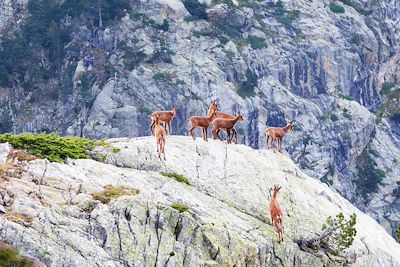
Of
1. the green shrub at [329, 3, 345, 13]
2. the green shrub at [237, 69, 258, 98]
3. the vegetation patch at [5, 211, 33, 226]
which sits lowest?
the green shrub at [237, 69, 258, 98]

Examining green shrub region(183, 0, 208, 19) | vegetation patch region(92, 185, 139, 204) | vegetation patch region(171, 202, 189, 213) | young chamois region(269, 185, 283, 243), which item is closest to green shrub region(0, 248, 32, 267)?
vegetation patch region(92, 185, 139, 204)

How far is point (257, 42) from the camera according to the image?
181 metres

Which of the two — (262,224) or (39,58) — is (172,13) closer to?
(39,58)

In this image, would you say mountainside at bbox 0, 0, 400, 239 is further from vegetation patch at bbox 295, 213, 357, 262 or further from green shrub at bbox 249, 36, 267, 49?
vegetation patch at bbox 295, 213, 357, 262

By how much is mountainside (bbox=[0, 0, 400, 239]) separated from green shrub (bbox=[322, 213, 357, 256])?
113324mm

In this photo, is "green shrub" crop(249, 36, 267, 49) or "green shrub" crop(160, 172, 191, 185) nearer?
"green shrub" crop(160, 172, 191, 185)

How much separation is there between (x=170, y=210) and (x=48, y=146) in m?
6.93

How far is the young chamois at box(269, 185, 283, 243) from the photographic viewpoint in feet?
157

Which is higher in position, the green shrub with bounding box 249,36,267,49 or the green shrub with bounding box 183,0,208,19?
the green shrub with bounding box 183,0,208,19

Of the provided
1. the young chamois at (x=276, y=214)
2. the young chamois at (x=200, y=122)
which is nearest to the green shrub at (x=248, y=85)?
the young chamois at (x=200, y=122)

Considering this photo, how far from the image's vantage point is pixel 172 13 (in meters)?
182

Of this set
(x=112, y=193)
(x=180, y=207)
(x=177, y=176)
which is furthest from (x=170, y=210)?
(x=177, y=176)

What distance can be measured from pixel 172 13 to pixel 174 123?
81.3 ft

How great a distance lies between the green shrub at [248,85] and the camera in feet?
564
